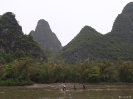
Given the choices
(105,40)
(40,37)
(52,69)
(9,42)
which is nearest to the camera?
(52,69)

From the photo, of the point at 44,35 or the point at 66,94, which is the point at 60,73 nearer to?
the point at 66,94

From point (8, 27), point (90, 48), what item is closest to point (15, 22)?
point (8, 27)

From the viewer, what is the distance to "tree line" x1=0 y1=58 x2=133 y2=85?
55.4 meters

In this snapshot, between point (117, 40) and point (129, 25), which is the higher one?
point (129, 25)

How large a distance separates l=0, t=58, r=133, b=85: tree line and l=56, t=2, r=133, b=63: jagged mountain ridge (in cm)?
3989

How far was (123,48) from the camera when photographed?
116938 millimetres

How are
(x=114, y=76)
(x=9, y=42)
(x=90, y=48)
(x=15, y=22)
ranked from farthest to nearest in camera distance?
1. (x=90, y=48)
2. (x=15, y=22)
3. (x=9, y=42)
4. (x=114, y=76)

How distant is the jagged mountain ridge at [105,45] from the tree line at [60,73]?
3989 cm

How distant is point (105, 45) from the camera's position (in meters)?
118

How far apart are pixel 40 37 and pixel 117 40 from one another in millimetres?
60815

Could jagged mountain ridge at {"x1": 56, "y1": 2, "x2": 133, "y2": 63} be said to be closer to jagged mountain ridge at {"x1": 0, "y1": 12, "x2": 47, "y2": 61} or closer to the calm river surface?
jagged mountain ridge at {"x1": 0, "y1": 12, "x2": 47, "y2": 61}

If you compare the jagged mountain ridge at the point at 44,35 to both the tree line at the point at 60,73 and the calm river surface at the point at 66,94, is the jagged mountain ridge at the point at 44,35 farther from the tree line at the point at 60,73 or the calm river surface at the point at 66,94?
the calm river surface at the point at 66,94

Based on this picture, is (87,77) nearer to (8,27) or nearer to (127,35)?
(8,27)

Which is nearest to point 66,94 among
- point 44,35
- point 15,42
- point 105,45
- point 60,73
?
point 60,73
